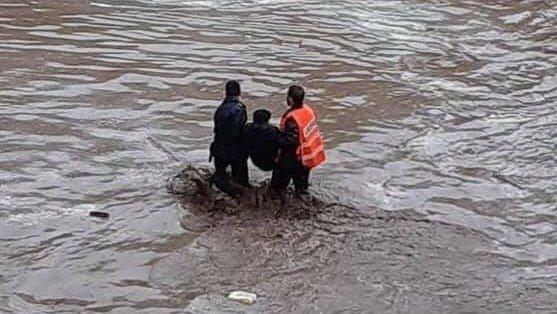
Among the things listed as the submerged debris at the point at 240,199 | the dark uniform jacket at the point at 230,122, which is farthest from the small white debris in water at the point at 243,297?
the dark uniform jacket at the point at 230,122

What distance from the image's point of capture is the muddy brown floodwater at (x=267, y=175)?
28.0ft

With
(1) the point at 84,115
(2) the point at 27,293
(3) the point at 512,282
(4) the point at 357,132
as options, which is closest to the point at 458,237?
(3) the point at 512,282

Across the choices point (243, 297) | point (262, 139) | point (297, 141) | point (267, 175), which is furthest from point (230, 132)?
point (243, 297)

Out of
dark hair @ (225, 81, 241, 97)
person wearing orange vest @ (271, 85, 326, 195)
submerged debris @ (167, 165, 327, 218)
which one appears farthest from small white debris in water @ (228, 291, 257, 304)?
dark hair @ (225, 81, 241, 97)

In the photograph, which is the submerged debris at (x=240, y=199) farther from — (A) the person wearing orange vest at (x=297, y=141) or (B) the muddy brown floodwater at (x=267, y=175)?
(A) the person wearing orange vest at (x=297, y=141)

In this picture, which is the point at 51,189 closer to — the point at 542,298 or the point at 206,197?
the point at 206,197

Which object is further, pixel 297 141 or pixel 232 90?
pixel 232 90

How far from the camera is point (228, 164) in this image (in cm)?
1018

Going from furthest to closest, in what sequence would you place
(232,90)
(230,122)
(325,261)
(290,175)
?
(290,175), (232,90), (230,122), (325,261)

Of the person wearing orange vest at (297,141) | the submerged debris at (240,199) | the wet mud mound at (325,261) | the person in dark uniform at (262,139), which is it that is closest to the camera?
the wet mud mound at (325,261)

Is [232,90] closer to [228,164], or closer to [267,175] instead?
[228,164]

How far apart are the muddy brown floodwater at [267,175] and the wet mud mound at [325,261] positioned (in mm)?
26

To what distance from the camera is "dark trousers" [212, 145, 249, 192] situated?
1002 centimetres

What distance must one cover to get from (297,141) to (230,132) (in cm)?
79
